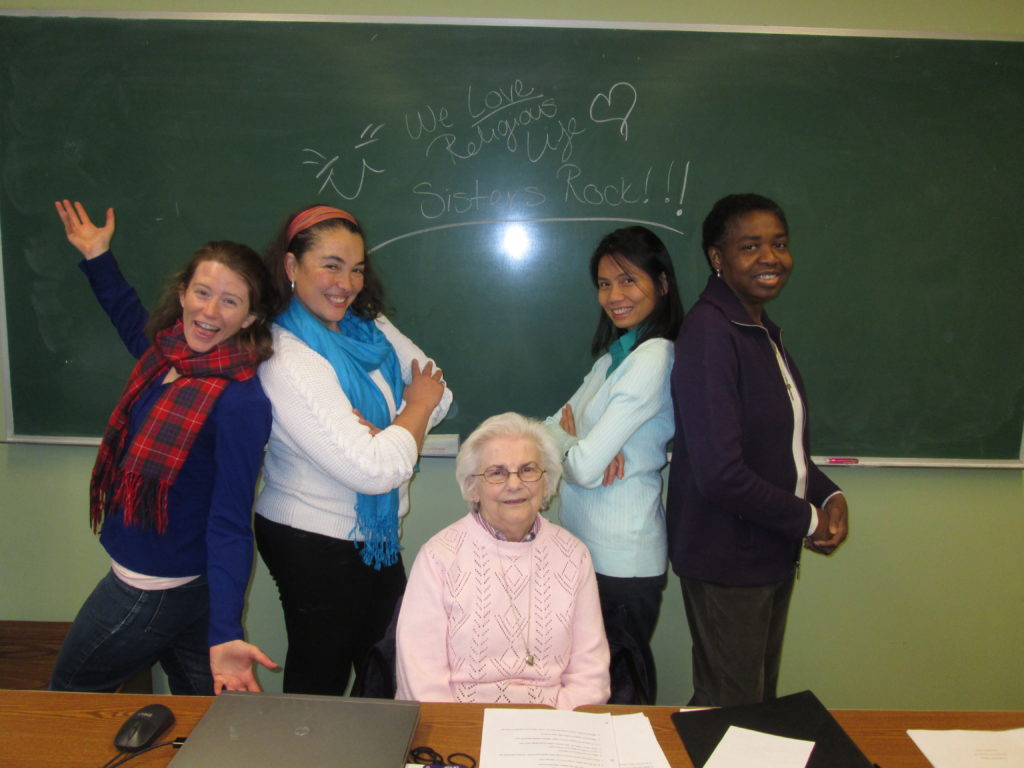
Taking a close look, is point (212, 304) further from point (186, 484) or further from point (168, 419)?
point (186, 484)

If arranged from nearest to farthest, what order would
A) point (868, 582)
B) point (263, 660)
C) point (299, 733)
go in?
point (299, 733) → point (263, 660) → point (868, 582)

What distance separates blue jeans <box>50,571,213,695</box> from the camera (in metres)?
1.48

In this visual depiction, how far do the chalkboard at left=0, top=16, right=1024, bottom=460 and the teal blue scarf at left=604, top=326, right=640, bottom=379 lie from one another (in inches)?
17.0

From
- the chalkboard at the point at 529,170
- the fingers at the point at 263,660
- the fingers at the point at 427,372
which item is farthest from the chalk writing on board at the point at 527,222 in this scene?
the fingers at the point at 263,660

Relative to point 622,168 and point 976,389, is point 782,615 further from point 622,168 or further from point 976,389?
point 622,168

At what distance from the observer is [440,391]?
174 cm

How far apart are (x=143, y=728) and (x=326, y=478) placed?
2.00 ft

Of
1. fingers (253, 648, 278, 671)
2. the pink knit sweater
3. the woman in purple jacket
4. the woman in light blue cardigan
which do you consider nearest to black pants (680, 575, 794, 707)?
the woman in purple jacket

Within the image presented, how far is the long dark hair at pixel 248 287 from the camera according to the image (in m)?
1.45

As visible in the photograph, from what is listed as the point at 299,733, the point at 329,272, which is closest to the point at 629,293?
the point at 329,272

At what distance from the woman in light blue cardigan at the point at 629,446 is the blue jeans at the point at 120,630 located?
3.08ft

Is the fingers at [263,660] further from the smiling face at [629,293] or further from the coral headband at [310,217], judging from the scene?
the smiling face at [629,293]

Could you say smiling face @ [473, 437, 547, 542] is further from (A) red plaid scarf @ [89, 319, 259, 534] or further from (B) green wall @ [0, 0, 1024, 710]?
(B) green wall @ [0, 0, 1024, 710]

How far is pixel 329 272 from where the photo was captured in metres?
1.55
